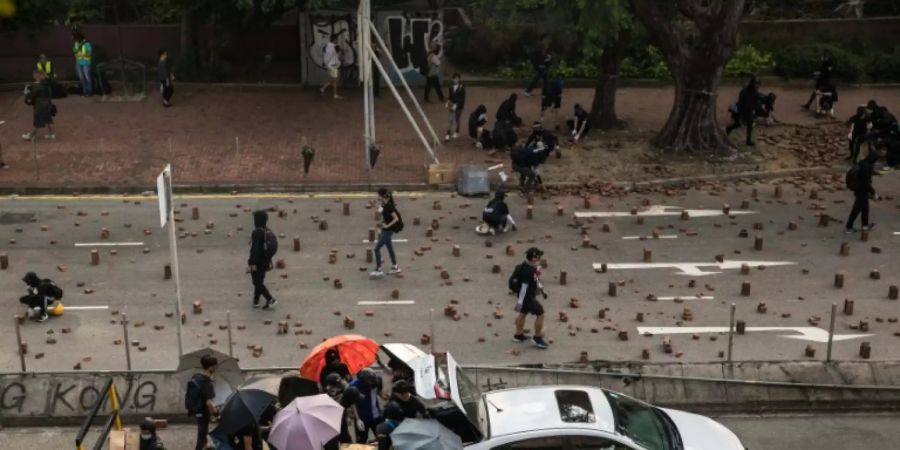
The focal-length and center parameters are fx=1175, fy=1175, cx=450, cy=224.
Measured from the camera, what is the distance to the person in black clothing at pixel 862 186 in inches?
789

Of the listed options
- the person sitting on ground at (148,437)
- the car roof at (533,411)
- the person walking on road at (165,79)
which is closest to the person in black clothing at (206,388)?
the person sitting on ground at (148,437)

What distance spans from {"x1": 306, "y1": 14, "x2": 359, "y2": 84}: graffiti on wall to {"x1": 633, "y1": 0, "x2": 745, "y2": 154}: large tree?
8.54 meters

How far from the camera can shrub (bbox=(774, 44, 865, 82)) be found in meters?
31.4

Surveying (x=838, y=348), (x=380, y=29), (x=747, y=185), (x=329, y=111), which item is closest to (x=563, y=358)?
(x=838, y=348)

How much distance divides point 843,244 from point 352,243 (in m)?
8.38

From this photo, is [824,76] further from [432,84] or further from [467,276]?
[467,276]

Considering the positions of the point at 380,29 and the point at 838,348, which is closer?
the point at 838,348

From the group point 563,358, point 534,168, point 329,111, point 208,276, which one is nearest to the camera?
point 563,358

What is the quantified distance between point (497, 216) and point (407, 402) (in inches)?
345

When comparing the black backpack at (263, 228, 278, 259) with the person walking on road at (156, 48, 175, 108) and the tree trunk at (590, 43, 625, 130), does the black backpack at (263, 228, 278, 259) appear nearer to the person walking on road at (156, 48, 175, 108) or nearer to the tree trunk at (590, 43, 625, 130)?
the tree trunk at (590, 43, 625, 130)

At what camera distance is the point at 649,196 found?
23297 mm

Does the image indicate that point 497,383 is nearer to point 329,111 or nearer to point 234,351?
point 234,351

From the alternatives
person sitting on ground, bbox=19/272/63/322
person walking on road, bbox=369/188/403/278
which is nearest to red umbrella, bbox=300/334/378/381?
person walking on road, bbox=369/188/403/278

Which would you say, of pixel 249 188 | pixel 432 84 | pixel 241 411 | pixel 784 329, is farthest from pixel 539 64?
pixel 241 411
